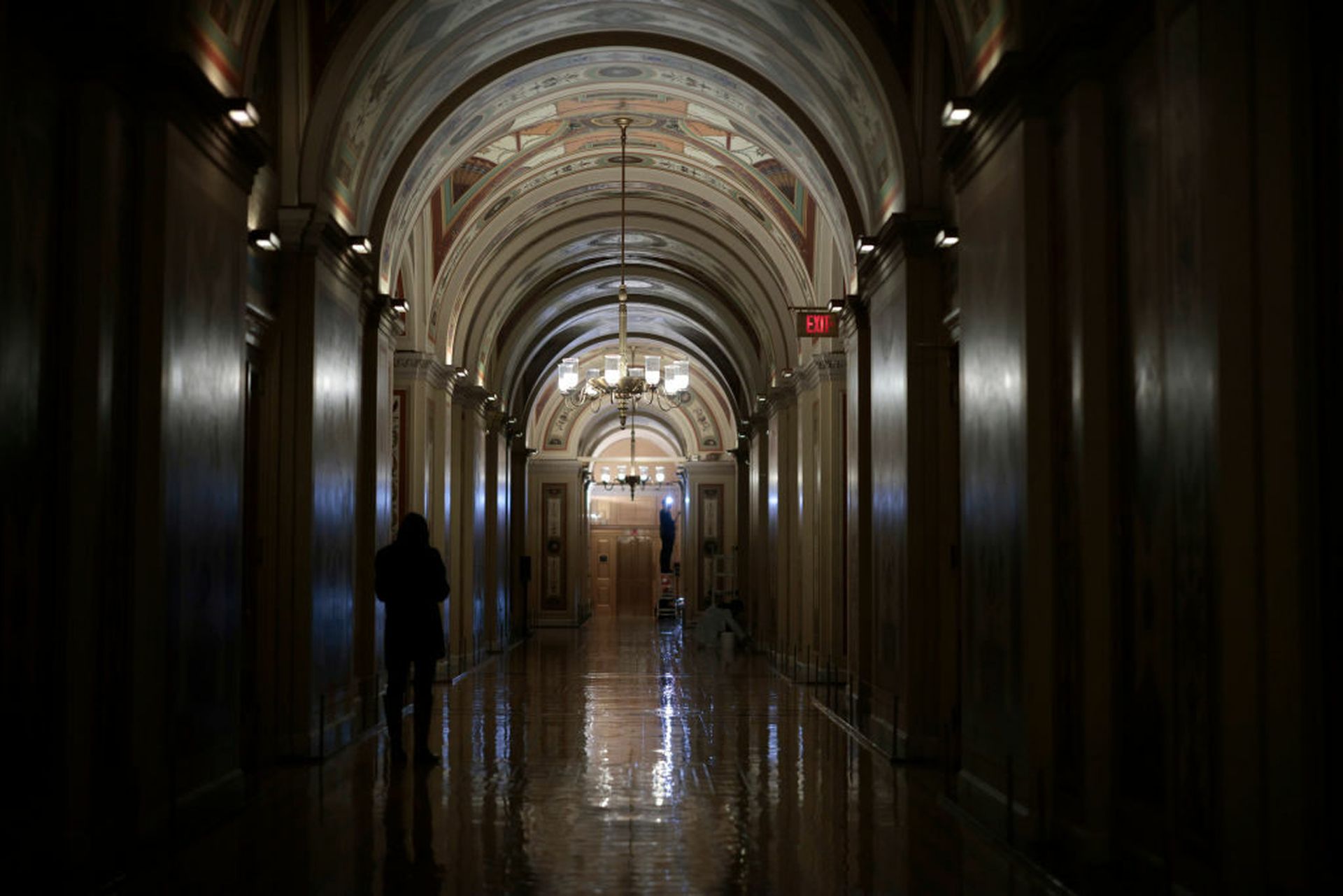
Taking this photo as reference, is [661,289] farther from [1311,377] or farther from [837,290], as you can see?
[1311,377]

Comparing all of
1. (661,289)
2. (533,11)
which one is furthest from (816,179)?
(661,289)

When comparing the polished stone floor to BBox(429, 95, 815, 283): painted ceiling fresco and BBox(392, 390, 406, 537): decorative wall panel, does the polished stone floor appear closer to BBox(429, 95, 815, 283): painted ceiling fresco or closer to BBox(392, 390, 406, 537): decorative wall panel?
BBox(392, 390, 406, 537): decorative wall panel

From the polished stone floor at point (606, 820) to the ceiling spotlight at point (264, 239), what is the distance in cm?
367

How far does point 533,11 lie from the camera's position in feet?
38.0

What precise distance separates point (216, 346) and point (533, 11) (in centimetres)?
565

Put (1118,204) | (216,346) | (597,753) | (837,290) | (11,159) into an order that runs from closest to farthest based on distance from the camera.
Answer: (11,159) < (1118,204) < (216,346) < (597,753) < (837,290)

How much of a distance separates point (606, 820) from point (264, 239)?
471 cm

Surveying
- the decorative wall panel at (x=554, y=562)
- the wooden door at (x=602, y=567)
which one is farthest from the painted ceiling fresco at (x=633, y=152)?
the wooden door at (x=602, y=567)

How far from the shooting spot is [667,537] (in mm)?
38781

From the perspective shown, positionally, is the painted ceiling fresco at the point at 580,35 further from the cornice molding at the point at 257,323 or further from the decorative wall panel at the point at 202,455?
the decorative wall panel at the point at 202,455

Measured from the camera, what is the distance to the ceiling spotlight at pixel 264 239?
28.9 ft

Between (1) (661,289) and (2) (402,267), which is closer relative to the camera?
(2) (402,267)

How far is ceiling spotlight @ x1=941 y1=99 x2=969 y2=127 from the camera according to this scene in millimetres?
7195

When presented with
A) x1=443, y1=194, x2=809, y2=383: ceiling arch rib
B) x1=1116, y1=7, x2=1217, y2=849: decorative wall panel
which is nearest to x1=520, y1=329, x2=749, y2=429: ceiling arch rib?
x1=443, y1=194, x2=809, y2=383: ceiling arch rib
